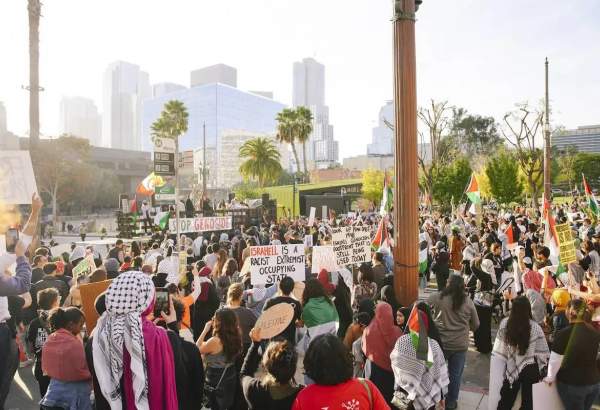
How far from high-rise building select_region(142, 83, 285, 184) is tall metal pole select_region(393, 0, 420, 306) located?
15108 cm

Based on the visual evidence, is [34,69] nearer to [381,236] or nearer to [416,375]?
[381,236]

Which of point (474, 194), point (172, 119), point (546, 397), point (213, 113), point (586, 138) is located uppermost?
point (213, 113)

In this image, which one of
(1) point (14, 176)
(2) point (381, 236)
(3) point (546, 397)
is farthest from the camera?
(2) point (381, 236)

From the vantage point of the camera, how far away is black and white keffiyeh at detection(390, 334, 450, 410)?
4.20 meters

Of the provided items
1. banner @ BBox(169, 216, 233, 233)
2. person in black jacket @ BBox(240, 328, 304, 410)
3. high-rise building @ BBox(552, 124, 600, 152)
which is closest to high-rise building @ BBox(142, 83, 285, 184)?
high-rise building @ BBox(552, 124, 600, 152)

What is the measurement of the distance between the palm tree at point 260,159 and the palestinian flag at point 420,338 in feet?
169

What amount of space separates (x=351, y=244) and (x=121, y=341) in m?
6.19

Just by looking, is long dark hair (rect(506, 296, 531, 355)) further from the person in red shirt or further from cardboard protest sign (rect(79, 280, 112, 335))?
cardboard protest sign (rect(79, 280, 112, 335))

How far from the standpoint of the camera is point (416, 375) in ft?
13.8

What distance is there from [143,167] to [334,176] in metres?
38.6

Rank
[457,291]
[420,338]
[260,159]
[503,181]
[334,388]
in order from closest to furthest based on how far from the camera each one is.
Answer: [334,388], [420,338], [457,291], [503,181], [260,159]

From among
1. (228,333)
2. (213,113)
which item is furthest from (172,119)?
(213,113)

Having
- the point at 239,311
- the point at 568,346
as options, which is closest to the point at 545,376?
the point at 568,346

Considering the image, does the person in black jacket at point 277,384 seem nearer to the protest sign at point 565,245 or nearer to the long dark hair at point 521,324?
the long dark hair at point 521,324
